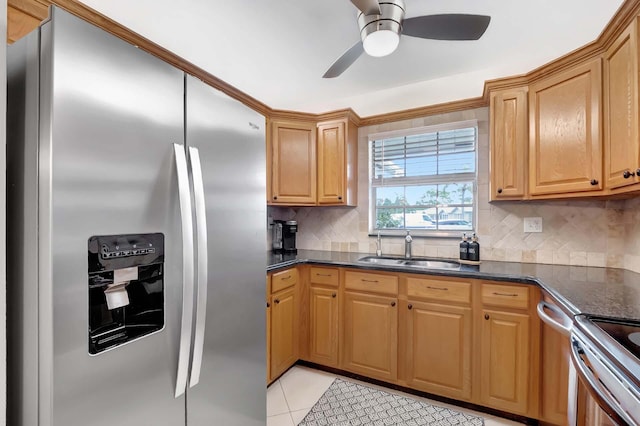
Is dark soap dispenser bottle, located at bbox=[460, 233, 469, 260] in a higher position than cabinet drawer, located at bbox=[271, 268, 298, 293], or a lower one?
higher

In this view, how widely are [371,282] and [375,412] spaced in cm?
83

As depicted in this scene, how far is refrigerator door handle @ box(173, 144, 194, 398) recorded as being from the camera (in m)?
0.98

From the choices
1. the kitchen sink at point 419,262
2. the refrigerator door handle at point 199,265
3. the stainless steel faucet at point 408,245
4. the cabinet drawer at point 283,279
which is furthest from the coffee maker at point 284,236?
the refrigerator door handle at point 199,265

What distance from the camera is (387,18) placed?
1.42 metres

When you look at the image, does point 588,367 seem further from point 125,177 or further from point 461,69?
point 461,69

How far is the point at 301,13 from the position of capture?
1.64 meters

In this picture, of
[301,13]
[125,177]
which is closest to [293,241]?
[301,13]

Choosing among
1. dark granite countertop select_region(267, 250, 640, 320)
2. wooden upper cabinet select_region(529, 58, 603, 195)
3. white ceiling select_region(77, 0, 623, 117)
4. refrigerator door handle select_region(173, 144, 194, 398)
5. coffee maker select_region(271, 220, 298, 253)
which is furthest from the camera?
coffee maker select_region(271, 220, 298, 253)

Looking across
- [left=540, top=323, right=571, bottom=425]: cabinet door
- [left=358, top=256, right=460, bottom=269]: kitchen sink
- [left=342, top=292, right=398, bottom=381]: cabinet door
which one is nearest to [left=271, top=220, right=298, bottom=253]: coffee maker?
[left=358, top=256, right=460, bottom=269]: kitchen sink

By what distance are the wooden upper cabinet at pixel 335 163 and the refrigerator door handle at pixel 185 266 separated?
1854 mm

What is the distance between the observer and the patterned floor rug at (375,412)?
1815mm

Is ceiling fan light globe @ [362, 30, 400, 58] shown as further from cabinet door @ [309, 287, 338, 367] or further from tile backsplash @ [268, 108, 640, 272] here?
cabinet door @ [309, 287, 338, 367]

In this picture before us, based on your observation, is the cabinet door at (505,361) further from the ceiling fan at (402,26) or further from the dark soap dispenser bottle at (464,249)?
the ceiling fan at (402,26)

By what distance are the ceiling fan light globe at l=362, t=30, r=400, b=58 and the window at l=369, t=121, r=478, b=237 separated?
1344mm
